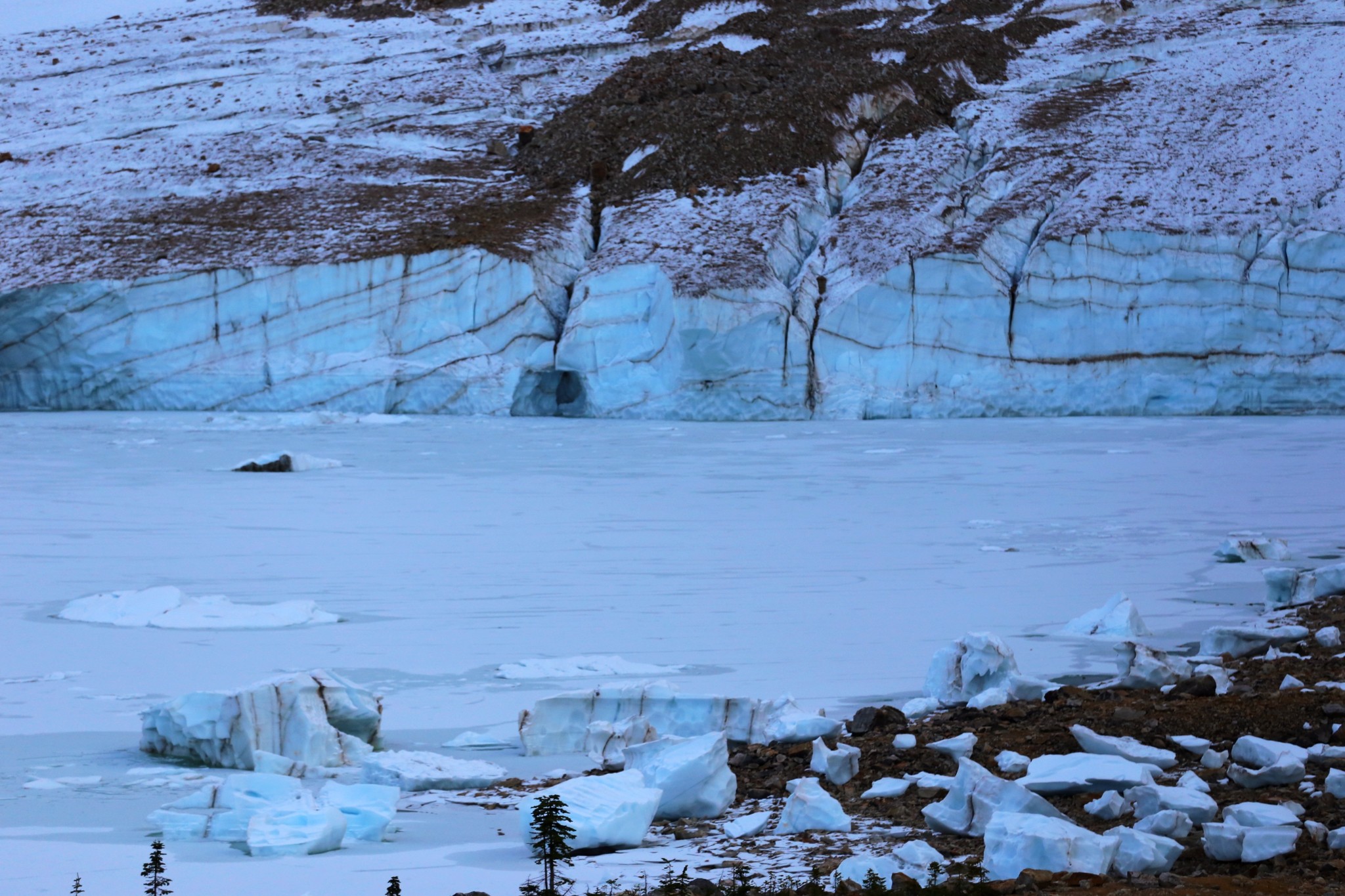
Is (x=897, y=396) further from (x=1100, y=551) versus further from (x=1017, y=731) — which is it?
(x=1017, y=731)

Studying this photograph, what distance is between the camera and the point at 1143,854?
269 cm

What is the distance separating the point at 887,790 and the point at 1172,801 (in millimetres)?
686

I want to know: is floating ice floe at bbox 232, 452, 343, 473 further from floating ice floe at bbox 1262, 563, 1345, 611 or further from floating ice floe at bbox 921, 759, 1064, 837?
floating ice floe at bbox 921, 759, 1064, 837

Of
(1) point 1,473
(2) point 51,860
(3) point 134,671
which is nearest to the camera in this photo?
(2) point 51,860

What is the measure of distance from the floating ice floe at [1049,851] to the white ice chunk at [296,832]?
141 centimetres

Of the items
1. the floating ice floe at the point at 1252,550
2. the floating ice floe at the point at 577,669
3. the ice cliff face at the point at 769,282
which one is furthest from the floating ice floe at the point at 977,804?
the ice cliff face at the point at 769,282

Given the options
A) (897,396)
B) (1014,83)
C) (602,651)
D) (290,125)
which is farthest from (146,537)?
(1014,83)

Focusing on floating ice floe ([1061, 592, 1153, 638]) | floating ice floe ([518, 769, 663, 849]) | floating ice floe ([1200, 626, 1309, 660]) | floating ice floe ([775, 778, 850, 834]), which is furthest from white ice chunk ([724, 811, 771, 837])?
floating ice floe ([1061, 592, 1153, 638])

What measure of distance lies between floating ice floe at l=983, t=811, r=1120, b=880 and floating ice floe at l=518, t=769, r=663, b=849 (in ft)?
2.56

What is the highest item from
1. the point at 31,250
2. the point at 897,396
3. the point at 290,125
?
the point at 290,125

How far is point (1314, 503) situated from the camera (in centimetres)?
957

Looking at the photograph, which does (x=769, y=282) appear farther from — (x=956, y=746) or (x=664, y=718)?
(x=956, y=746)

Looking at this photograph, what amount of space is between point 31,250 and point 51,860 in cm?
2106

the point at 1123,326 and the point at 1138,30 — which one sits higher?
the point at 1138,30
